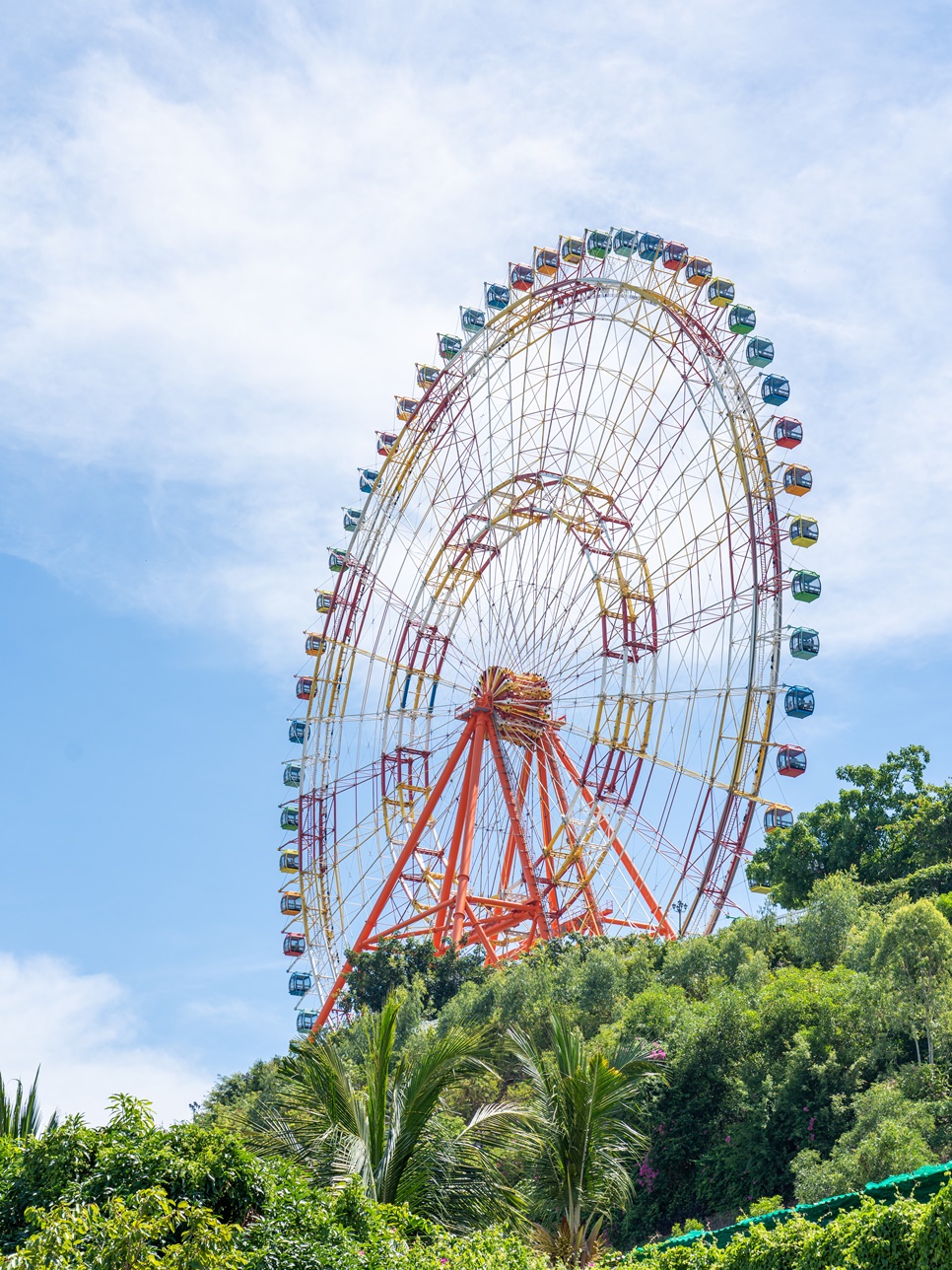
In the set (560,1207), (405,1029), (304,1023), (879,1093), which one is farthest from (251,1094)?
(560,1207)

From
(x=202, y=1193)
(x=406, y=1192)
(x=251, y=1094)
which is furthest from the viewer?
(x=251, y=1094)

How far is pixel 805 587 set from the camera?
36406 mm

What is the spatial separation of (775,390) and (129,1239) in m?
29.9

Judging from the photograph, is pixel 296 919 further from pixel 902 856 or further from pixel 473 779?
pixel 902 856

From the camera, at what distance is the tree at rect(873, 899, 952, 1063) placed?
930 inches

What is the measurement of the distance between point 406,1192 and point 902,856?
1231 inches

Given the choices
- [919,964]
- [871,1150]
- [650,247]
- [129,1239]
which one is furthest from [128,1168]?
[650,247]

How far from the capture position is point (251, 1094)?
35062 mm

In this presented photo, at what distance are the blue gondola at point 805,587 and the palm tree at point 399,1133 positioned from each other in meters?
22.4

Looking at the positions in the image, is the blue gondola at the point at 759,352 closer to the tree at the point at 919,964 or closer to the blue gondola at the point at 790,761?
the blue gondola at the point at 790,761

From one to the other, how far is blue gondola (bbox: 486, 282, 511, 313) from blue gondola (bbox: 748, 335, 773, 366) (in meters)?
7.89

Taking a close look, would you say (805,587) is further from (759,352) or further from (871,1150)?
(871,1150)

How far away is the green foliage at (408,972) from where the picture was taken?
38.3m

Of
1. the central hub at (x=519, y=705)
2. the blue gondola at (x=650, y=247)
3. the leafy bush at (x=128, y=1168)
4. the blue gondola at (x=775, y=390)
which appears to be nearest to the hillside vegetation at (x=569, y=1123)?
the leafy bush at (x=128, y=1168)
